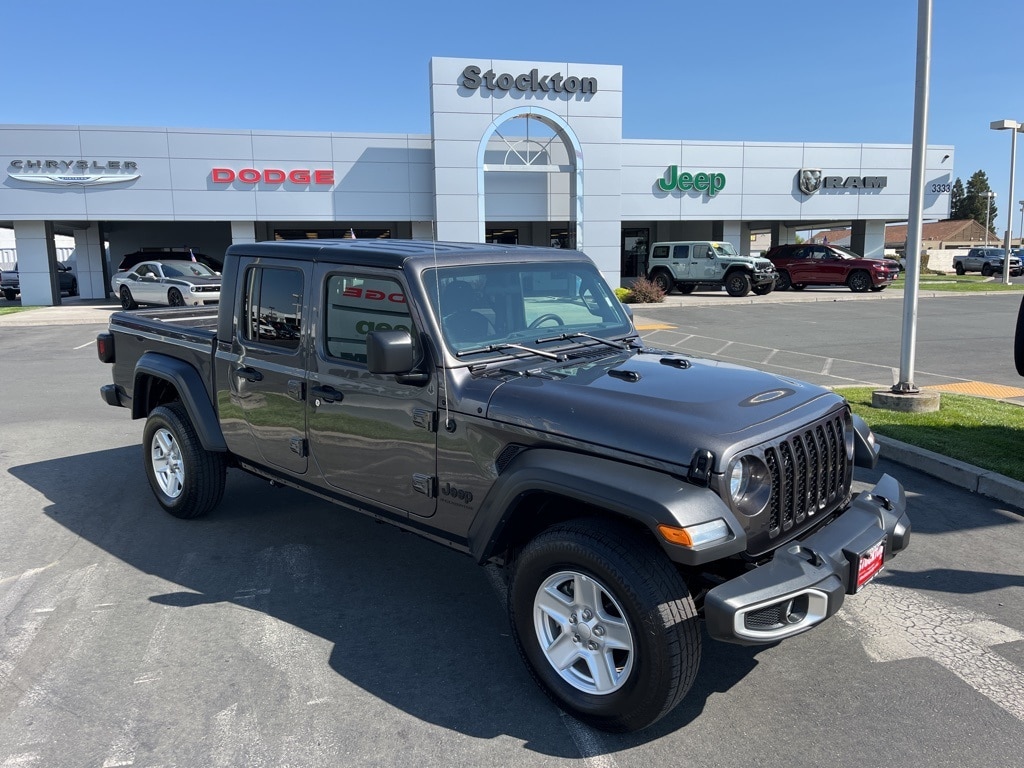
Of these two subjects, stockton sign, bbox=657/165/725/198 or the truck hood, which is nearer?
the truck hood

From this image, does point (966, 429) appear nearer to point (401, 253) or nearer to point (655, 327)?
point (401, 253)

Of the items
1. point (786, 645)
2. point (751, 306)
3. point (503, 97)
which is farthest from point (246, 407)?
point (503, 97)

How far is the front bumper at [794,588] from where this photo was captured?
2.73 meters

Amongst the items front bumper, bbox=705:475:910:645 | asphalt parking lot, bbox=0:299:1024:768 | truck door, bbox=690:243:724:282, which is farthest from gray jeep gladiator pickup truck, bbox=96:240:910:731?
truck door, bbox=690:243:724:282

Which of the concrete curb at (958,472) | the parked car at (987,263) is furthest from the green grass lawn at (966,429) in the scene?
the parked car at (987,263)

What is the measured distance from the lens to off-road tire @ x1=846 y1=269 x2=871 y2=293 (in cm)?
2994

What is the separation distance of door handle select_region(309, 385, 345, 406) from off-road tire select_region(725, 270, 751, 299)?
26.1 metres

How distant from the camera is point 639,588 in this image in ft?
9.29

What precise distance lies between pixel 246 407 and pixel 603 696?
9.31 feet

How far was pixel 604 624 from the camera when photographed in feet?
9.98

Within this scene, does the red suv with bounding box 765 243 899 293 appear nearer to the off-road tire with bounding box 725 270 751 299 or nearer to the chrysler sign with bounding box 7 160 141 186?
the off-road tire with bounding box 725 270 751 299

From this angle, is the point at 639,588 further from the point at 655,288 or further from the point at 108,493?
the point at 655,288

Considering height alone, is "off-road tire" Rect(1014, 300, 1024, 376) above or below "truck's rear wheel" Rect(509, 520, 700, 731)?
above

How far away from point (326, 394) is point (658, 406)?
1850mm
